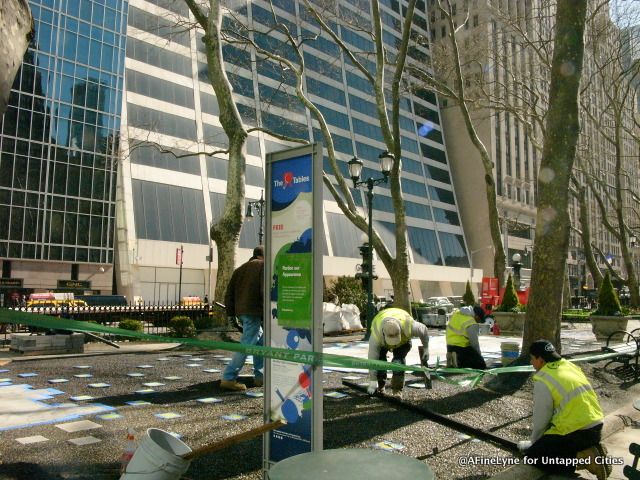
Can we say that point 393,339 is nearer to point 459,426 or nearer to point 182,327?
point 459,426

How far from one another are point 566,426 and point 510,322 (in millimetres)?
15251

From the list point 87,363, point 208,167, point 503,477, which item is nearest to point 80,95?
point 208,167

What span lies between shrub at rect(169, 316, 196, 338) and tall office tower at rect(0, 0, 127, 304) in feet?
80.3

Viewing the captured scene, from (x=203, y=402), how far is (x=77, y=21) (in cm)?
4337

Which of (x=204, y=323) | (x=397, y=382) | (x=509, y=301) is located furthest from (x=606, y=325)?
(x=397, y=382)

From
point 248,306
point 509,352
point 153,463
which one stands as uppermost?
point 248,306

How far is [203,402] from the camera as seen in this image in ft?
19.6

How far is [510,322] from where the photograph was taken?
18.6 meters

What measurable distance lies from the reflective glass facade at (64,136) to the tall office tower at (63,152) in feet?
0.23

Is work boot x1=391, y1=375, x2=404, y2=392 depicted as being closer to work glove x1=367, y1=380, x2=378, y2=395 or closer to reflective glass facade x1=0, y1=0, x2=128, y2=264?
work glove x1=367, y1=380, x2=378, y2=395

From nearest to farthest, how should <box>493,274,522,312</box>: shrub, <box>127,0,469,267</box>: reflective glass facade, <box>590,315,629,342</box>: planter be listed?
<box>590,315,629,342</box>: planter, <box>493,274,522,312</box>: shrub, <box>127,0,469,267</box>: reflective glass facade

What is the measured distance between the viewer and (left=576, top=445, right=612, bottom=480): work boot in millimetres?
4059

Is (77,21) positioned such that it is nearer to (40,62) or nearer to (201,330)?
(40,62)

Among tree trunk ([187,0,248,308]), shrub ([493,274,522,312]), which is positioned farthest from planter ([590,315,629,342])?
tree trunk ([187,0,248,308])
